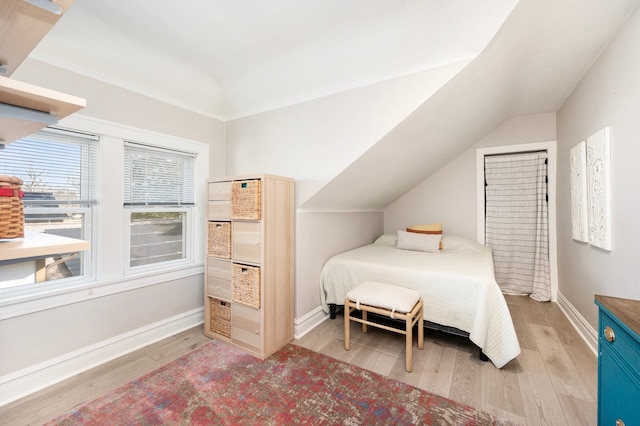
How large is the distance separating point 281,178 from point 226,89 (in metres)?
1.15

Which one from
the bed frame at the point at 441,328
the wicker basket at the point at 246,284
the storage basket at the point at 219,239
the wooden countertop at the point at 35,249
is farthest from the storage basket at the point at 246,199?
the wooden countertop at the point at 35,249

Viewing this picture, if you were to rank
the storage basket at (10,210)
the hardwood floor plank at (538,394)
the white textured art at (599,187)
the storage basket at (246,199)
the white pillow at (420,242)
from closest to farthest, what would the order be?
1. the storage basket at (10,210)
2. the hardwood floor plank at (538,394)
3. the white textured art at (599,187)
4. the storage basket at (246,199)
5. the white pillow at (420,242)

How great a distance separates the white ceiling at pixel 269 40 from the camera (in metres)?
1.63

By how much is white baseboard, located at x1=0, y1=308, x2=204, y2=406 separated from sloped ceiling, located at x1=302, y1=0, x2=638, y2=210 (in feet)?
5.45

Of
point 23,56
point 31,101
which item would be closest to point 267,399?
point 31,101

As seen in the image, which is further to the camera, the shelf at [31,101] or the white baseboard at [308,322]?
the white baseboard at [308,322]

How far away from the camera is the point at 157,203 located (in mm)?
2461

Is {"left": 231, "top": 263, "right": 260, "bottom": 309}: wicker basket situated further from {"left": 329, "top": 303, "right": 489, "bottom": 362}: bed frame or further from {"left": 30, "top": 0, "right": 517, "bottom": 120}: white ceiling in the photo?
{"left": 30, "top": 0, "right": 517, "bottom": 120}: white ceiling

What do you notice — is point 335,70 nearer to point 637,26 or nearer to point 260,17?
point 260,17

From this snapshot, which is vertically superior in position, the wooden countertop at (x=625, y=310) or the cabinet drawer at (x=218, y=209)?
the cabinet drawer at (x=218, y=209)

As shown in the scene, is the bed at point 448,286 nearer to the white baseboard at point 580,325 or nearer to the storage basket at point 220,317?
the white baseboard at point 580,325

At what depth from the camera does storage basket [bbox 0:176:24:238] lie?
2.24 feet

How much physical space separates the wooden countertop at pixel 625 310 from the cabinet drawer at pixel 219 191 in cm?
233

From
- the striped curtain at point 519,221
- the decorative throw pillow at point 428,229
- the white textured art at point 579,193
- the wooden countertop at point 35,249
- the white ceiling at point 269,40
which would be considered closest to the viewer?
the wooden countertop at point 35,249
